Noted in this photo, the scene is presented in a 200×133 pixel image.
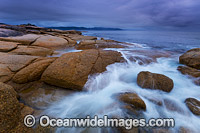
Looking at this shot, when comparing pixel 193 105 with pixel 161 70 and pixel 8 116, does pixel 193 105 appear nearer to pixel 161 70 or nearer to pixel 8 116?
pixel 161 70

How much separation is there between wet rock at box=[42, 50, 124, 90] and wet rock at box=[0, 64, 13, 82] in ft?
3.70

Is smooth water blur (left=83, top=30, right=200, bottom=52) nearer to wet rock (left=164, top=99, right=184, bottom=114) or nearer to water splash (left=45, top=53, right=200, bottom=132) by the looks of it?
water splash (left=45, top=53, right=200, bottom=132)

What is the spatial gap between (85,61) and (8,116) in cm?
284

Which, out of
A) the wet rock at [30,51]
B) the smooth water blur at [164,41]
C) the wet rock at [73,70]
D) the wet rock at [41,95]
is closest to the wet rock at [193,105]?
the wet rock at [73,70]

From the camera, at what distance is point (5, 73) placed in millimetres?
3447

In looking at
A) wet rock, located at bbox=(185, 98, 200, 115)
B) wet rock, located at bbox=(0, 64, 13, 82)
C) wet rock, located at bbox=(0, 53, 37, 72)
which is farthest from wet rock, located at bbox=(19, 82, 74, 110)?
wet rock, located at bbox=(185, 98, 200, 115)

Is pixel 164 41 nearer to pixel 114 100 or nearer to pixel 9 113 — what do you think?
pixel 114 100

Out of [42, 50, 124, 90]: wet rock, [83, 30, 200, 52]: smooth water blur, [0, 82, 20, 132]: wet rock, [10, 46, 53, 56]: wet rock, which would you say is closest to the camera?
[0, 82, 20, 132]: wet rock

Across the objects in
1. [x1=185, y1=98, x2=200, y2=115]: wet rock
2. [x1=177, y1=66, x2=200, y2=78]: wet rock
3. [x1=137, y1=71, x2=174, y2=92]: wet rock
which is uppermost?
[x1=177, y1=66, x2=200, y2=78]: wet rock

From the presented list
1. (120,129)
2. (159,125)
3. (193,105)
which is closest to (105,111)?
(120,129)

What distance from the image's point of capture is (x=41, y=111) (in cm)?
274

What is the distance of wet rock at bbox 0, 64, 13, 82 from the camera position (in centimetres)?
336

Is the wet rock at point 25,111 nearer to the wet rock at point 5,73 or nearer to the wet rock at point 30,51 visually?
the wet rock at point 5,73

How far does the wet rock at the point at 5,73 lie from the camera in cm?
336
